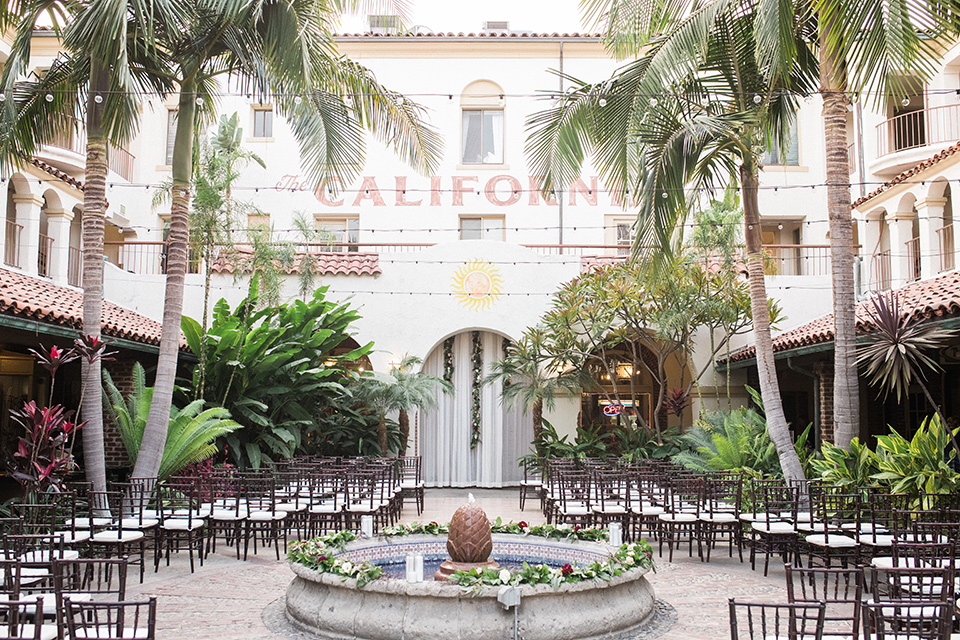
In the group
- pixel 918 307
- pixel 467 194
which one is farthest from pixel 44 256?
pixel 918 307

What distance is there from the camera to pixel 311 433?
1719 cm

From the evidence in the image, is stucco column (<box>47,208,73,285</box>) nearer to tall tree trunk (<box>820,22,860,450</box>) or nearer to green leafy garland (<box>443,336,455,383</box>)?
green leafy garland (<box>443,336,455,383</box>)

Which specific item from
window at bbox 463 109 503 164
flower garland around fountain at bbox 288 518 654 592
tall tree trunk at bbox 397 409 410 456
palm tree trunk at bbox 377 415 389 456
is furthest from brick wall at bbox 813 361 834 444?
window at bbox 463 109 503 164

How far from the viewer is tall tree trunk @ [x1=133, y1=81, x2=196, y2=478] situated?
10.8m

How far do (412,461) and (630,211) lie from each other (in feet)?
26.0

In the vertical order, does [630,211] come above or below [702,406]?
above

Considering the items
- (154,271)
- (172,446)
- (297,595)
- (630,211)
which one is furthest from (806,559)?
(154,271)

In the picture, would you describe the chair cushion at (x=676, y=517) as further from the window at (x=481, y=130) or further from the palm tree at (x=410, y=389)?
the window at (x=481, y=130)

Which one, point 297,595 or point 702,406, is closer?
point 297,595

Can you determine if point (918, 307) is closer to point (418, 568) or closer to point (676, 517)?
point (676, 517)

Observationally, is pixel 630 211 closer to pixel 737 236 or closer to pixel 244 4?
pixel 737 236

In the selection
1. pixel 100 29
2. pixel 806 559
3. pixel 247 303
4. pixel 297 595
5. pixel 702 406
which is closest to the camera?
pixel 297 595

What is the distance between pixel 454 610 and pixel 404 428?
12.3 meters

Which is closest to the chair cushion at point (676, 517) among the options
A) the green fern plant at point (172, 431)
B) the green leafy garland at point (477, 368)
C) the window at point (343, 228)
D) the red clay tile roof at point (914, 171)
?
the green fern plant at point (172, 431)
